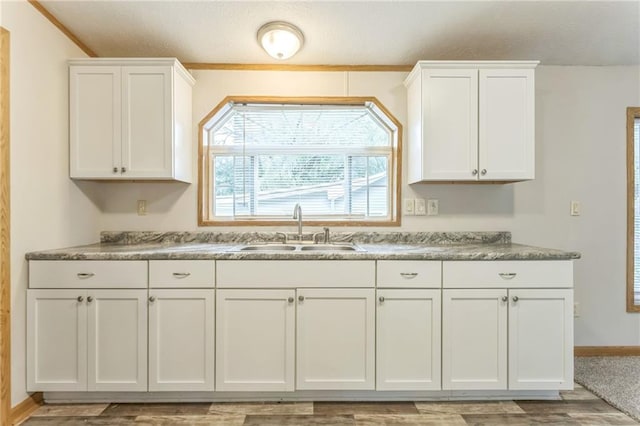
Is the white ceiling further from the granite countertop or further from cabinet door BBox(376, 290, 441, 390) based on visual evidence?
cabinet door BBox(376, 290, 441, 390)

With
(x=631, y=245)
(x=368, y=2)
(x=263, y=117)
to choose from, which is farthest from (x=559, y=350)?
(x=263, y=117)

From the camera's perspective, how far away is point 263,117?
107 inches

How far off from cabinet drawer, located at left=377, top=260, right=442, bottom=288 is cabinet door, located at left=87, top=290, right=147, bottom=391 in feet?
4.45

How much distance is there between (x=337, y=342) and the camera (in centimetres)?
199

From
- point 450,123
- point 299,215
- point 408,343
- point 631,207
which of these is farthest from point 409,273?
point 631,207

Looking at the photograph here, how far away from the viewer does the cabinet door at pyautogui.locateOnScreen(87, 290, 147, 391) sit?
77.2 inches

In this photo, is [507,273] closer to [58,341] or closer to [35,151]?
[58,341]

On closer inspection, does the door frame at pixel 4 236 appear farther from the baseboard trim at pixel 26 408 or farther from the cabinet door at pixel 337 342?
the cabinet door at pixel 337 342

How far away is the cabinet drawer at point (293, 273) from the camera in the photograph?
199 centimetres

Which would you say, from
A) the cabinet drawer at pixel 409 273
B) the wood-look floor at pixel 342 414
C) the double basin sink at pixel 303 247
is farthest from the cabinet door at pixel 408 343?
the double basin sink at pixel 303 247

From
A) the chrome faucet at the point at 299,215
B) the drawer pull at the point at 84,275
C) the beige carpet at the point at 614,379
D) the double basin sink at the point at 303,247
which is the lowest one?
the beige carpet at the point at 614,379

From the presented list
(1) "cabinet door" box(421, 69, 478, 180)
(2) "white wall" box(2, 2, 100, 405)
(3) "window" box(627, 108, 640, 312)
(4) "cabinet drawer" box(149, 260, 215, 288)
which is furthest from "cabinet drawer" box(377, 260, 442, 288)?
(2) "white wall" box(2, 2, 100, 405)

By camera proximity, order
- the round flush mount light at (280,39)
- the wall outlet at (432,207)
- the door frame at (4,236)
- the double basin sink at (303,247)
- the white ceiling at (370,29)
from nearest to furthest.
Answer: the door frame at (4,236) → the white ceiling at (370,29) → the round flush mount light at (280,39) → the double basin sink at (303,247) → the wall outlet at (432,207)

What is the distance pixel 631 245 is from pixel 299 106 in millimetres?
2728
